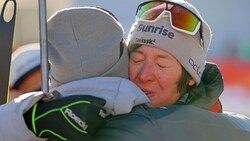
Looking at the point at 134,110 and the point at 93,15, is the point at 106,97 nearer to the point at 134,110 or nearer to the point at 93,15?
the point at 134,110

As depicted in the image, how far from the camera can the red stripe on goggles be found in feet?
7.91

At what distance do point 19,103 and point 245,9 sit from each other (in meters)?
11.5

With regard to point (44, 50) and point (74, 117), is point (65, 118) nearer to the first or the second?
point (74, 117)

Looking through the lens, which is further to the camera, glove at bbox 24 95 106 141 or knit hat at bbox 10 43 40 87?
knit hat at bbox 10 43 40 87

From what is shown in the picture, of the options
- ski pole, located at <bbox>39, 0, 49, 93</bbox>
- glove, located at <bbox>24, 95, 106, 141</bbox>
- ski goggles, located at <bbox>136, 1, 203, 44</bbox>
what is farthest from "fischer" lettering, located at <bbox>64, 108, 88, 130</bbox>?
ski goggles, located at <bbox>136, 1, 203, 44</bbox>

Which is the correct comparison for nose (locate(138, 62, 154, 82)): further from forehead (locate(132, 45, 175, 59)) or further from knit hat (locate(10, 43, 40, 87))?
knit hat (locate(10, 43, 40, 87))

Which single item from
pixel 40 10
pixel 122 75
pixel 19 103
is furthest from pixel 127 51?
pixel 19 103

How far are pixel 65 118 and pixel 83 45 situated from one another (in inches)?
14.2

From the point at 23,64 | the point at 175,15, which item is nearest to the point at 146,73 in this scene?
the point at 175,15

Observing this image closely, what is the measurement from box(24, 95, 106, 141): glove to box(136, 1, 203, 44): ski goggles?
2.33 ft

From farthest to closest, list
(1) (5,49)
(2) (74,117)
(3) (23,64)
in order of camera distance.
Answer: (3) (23,64) < (1) (5,49) < (2) (74,117)

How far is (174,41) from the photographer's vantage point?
2391mm

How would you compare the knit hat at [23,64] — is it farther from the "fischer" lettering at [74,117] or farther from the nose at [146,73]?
the "fischer" lettering at [74,117]

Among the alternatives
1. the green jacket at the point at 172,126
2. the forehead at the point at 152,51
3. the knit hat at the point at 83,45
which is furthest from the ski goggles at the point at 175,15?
the green jacket at the point at 172,126
